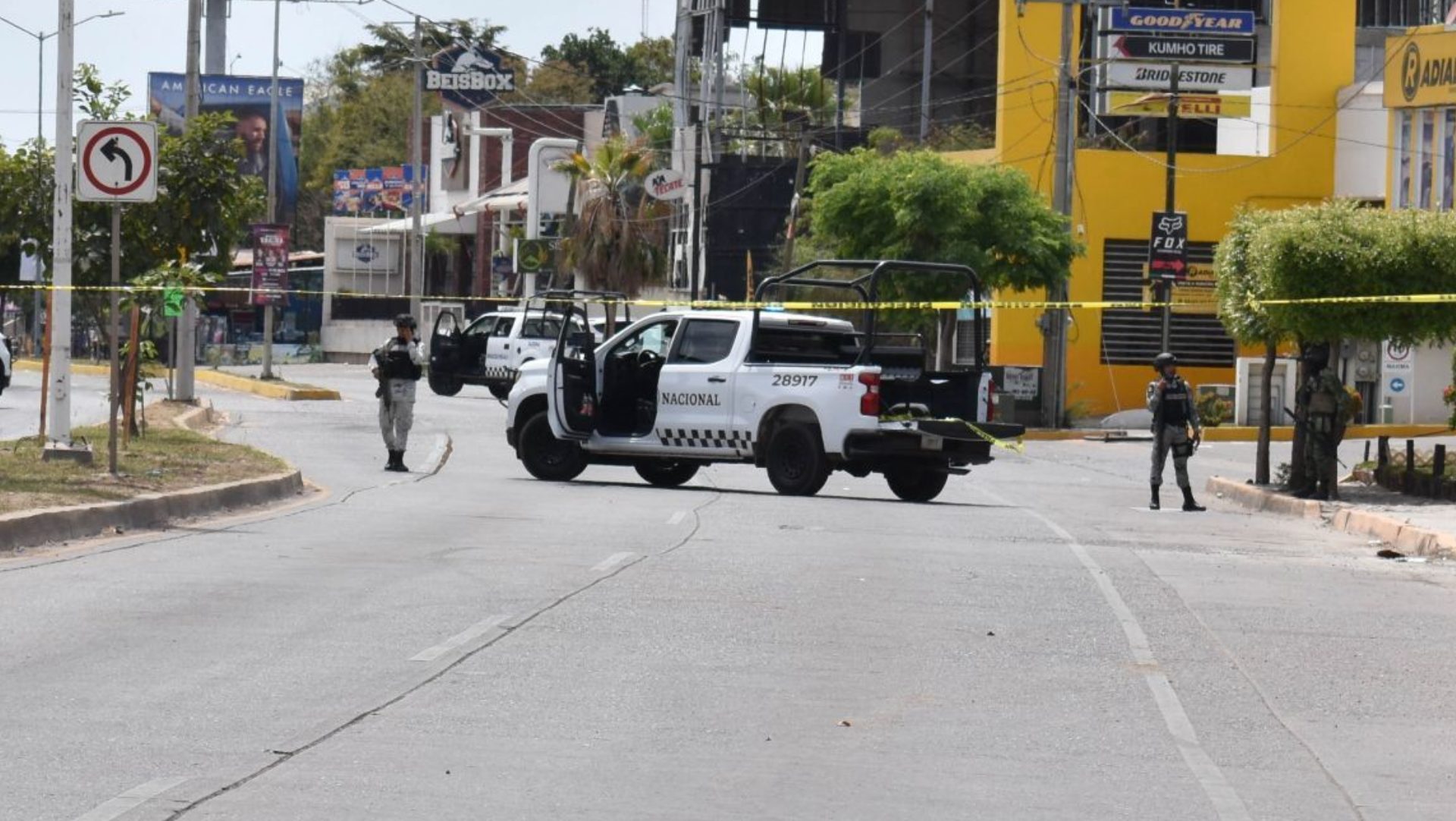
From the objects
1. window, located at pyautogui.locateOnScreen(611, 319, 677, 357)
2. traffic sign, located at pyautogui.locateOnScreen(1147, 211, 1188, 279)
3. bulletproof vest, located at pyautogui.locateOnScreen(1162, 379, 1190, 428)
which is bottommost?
bulletproof vest, located at pyautogui.locateOnScreen(1162, 379, 1190, 428)

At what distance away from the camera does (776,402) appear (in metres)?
22.8

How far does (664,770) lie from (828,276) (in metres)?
44.1

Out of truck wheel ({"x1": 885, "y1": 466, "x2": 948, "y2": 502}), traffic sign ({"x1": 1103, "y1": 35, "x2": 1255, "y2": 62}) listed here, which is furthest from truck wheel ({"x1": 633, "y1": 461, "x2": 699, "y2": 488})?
traffic sign ({"x1": 1103, "y1": 35, "x2": 1255, "y2": 62})

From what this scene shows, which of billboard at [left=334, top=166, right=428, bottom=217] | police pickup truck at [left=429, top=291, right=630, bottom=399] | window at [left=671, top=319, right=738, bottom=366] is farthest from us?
billboard at [left=334, top=166, right=428, bottom=217]

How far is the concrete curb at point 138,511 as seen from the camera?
14883 mm

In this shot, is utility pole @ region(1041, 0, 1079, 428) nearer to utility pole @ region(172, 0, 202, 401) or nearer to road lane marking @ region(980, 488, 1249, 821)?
utility pole @ region(172, 0, 202, 401)

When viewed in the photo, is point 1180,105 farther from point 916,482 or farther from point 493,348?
point 916,482

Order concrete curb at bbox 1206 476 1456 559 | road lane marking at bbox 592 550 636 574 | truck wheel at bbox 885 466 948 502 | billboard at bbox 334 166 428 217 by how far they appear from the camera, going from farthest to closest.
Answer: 1. billboard at bbox 334 166 428 217
2. truck wheel at bbox 885 466 948 502
3. concrete curb at bbox 1206 476 1456 559
4. road lane marking at bbox 592 550 636 574

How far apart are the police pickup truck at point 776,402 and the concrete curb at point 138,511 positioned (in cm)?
410

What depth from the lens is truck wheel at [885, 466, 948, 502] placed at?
77.6 ft

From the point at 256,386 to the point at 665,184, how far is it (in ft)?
59.5

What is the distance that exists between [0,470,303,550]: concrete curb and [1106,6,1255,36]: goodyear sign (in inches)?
1080

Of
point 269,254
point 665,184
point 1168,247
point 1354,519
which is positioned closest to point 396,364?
point 1354,519

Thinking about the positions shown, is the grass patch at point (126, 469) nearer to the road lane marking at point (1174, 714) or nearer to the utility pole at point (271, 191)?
the road lane marking at point (1174, 714)
